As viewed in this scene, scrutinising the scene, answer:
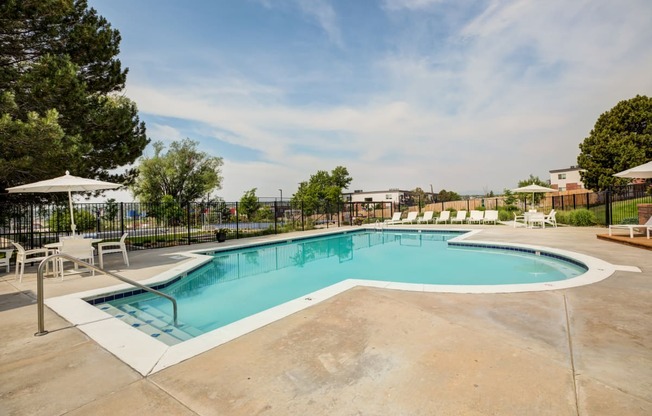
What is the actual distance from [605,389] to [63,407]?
3444 mm

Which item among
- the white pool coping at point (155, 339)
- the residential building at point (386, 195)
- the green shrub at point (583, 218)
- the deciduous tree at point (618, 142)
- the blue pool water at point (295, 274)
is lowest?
the blue pool water at point (295, 274)

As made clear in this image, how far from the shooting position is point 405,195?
4912cm

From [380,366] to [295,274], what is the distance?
5.59m

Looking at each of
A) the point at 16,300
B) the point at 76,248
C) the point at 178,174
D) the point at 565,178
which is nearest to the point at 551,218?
the point at 76,248

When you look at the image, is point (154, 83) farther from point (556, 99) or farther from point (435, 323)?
point (556, 99)

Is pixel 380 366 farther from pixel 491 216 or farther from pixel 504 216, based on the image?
pixel 504 216

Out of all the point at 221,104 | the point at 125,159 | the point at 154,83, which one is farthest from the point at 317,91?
the point at 125,159

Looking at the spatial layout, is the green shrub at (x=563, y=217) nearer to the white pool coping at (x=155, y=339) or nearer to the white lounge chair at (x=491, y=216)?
the white lounge chair at (x=491, y=216)

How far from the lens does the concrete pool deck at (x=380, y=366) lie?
73.7 inches

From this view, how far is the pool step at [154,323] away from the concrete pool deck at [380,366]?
74cm

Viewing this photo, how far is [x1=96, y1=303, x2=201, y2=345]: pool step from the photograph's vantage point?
378 cm

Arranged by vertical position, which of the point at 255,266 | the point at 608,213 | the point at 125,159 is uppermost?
the point at 125,159

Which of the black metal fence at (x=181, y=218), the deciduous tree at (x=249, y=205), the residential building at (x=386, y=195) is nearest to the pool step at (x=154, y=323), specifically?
the black metal fence at (x=181, y=218)

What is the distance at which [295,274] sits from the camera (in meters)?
7.77
